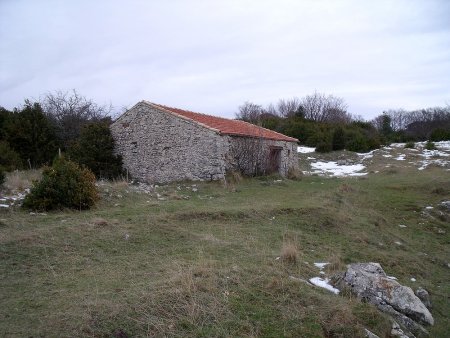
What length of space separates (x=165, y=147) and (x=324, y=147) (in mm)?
19034

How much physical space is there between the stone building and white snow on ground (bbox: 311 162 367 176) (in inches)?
257

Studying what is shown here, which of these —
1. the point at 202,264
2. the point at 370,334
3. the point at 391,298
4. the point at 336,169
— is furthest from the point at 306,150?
the point at 370,334

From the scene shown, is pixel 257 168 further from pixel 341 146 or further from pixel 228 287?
pixel 341 146

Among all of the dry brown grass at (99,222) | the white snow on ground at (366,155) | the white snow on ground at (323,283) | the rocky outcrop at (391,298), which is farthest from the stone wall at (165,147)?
the white snow on ground at (366,155)

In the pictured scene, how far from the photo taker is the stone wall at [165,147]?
15.6 m

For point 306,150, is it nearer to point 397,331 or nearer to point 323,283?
point 323,283

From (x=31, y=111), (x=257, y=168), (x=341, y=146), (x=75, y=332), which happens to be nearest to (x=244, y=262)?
(x=75, y=332)

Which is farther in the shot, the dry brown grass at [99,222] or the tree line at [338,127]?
the tree line at [338,127]

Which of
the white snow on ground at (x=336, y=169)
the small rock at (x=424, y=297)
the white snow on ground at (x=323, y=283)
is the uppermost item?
the white snow on ground at (x=336, y=169)

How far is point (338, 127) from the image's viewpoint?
3512 cm

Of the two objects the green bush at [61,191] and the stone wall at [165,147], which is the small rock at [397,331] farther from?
the stone wall at [165,147]

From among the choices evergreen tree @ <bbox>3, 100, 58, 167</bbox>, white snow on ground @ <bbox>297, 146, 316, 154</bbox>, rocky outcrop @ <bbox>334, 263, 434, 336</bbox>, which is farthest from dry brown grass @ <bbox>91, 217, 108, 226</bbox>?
white snow on ground @ <bbox>297, 146, 316, 154</bbox>

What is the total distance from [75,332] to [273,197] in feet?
30.8

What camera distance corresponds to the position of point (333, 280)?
18.5 ft
